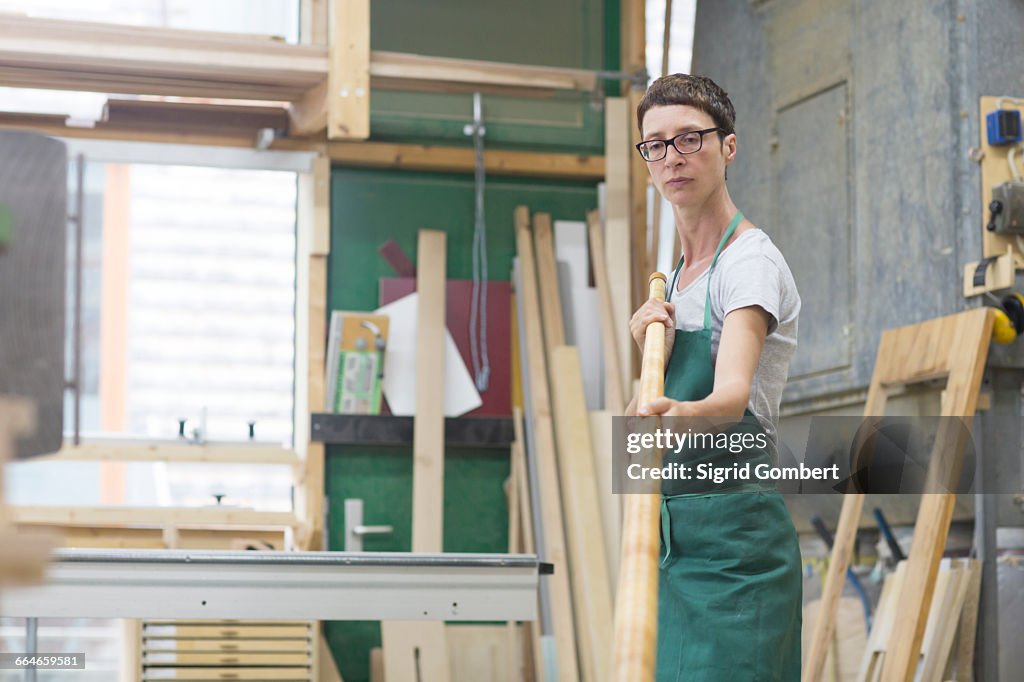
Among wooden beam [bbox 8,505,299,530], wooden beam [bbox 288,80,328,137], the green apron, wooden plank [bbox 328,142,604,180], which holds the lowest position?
wooden beam [bbox 8,505,299,530]

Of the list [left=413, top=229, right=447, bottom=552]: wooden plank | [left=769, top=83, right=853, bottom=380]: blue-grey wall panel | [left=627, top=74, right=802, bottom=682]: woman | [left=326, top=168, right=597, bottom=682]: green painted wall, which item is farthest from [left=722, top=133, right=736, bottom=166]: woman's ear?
[left=326, top=168, right=597, bottom=682]: green painted wall

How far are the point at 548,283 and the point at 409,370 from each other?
0.74 m

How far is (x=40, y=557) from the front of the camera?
1.05 m

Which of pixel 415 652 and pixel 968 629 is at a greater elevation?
pixel 968 629

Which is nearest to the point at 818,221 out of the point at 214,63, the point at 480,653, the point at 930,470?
the point at 930,470

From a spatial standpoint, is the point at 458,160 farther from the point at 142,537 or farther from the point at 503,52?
the point at 142,537

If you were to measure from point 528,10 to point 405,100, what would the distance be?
2.46ft

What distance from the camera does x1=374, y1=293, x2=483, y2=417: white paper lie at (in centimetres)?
609

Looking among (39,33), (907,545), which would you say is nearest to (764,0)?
(907,545)

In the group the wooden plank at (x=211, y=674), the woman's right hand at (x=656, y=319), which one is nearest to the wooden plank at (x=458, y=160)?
the wooden plank at (x=211, y=674)

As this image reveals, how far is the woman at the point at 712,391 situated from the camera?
6.70 ft

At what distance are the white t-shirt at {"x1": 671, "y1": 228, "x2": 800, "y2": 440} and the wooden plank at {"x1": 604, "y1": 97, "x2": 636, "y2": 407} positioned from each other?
3.75 meters

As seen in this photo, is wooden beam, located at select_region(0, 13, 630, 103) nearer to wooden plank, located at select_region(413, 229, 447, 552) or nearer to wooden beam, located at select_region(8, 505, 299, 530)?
wooden plank, located at select_region(413, 229, 447, 552)

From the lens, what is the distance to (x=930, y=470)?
4.82 metres
